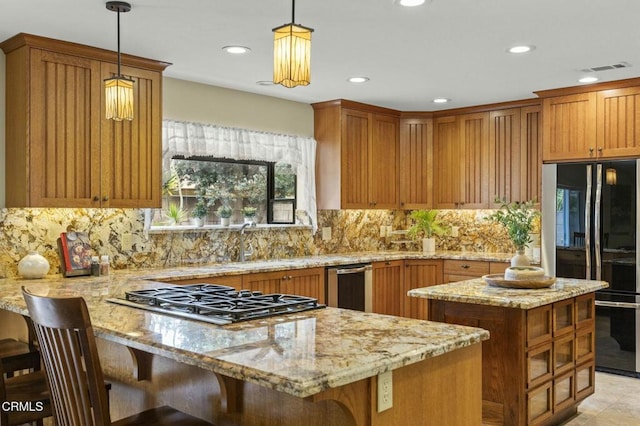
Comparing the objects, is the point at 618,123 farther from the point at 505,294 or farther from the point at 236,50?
the point at 236,50

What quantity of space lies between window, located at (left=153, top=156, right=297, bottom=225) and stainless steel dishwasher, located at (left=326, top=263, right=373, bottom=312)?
0.80 meters

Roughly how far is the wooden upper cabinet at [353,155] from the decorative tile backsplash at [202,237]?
0.34m

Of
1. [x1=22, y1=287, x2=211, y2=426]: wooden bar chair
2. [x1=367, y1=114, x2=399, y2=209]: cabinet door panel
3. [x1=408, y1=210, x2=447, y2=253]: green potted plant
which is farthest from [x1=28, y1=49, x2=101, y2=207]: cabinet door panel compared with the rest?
[x1=408, y1=210, x2=447, y2=253]: green potted plant

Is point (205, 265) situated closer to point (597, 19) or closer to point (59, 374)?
point (59, 374)

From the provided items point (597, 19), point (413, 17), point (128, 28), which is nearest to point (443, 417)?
point (413, 17)

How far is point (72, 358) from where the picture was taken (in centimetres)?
180

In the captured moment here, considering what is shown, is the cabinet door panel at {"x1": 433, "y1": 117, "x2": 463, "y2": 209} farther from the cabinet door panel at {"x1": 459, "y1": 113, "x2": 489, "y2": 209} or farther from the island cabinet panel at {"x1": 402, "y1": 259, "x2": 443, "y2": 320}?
the island cabinet panel at {"x1": 402, "y1": 259, "x2": 443, "y2": 320}

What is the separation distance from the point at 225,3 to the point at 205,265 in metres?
2.41

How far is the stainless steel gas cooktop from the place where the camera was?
7.51 feet

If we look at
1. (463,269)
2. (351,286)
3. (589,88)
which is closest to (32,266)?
(351,286)

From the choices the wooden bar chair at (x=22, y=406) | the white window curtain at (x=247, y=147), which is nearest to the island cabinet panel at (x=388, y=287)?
the white window curtain at (x=247, y=147)

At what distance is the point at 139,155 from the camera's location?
4.31m

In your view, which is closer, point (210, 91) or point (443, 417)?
point (443, 417)

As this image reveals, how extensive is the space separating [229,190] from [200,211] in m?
0.38
